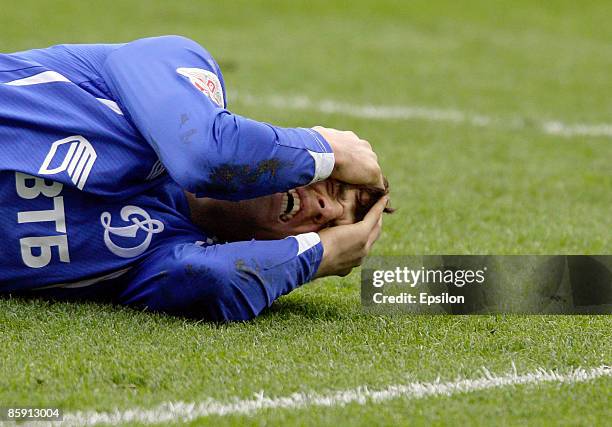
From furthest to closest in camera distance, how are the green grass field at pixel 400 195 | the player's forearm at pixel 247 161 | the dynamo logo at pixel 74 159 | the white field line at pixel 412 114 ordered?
the white field line at pixel 412 114
the dynamo logo at pixel 74 159
the player's forearm at pixel 247 161
the green grass field at pixel 400 195

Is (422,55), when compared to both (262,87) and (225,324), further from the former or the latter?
(225,324)

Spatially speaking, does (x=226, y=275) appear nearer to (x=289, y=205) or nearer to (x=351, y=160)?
(x=289, y=205)

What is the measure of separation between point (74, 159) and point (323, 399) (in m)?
1.26

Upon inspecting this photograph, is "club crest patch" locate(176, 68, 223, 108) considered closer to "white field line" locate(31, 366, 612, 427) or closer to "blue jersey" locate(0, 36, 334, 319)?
"blue jersey" locate(0, 36, 334, 319)

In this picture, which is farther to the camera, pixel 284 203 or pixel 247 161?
pixel 284 203

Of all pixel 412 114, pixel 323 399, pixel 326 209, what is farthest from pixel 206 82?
pixel 412 114

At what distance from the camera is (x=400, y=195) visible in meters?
6.42

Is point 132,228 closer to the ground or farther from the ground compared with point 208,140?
closer to the ground

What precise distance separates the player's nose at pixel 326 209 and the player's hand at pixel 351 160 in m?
0.11

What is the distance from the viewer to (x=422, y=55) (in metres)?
11.5

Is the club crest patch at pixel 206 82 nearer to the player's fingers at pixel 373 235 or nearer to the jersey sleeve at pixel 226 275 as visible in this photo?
the jersey sleeve at pixel 226 275

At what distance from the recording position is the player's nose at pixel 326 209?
398 cm

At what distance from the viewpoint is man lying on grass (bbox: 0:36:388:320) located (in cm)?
366

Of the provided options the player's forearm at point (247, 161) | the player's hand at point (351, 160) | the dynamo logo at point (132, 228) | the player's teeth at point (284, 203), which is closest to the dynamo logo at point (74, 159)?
the dynamo logo at point (132, 228)
